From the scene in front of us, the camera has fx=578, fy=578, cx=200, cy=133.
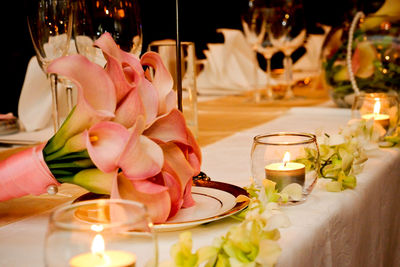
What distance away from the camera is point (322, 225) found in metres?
0.70

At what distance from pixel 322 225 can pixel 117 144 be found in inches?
11.1

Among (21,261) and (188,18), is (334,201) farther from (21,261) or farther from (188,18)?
(188,18)

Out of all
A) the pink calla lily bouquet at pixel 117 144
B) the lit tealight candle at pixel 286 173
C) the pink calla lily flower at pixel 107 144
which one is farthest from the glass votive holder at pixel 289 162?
the pink calla lily flower at pixel 107 144

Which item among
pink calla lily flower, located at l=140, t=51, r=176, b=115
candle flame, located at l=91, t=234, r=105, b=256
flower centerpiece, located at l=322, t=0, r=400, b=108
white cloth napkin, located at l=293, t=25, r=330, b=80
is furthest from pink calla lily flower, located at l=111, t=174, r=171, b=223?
white cloth napkin, located at l=293, t=25, r=330, b=80

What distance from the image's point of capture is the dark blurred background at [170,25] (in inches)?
140

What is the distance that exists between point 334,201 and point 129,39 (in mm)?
420

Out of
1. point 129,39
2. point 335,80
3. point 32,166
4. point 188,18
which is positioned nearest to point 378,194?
point 129,39

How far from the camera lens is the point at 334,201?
2.56ft

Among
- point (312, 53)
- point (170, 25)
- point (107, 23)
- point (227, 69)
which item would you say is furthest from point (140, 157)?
point (170, 25)

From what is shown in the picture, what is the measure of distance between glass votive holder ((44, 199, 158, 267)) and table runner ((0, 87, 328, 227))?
0.35 m

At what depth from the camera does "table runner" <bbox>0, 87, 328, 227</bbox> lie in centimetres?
77

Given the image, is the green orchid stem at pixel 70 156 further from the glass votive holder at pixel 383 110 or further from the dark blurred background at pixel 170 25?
the dark blurred background at pixel 170 25

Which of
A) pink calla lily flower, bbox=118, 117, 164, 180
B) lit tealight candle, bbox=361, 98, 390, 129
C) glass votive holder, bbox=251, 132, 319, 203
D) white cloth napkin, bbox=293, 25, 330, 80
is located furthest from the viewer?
white cloth napkin, bbox=293, 25, 330, 80

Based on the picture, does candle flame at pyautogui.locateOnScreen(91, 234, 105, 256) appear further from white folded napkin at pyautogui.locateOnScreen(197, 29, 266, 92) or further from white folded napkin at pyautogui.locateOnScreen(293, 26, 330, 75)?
white folded napkin at pyautogui.locateOnScreen(293, 26, 330, 75)
